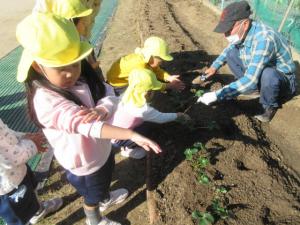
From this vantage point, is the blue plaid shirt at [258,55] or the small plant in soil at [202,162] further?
the blue plaid shirt at [258,55]

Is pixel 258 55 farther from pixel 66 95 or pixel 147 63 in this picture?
pixel 66 95

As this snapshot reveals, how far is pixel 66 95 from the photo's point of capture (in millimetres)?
1894

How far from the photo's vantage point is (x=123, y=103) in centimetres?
295

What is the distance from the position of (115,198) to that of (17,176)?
1071 millimetres

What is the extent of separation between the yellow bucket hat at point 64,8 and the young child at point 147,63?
0.82 metres

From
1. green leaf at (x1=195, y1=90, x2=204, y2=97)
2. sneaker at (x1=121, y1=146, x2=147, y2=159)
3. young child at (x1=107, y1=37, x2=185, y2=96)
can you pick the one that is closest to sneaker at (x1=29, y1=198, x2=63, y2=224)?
sneaker at (x1=121, y1=146, x2=147, y2=159)

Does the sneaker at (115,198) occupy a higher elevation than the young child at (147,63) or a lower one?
lower

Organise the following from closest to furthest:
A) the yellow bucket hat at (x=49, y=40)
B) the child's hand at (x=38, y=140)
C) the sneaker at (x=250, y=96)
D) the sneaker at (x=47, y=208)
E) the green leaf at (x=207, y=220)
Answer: the yellow bucket hat at (x=49, y=40) → the child's hand at (x=38, y=140) → the green leaf at (x=207, y=220) → the sneaker at (x=47, y=208) → the sneaker at (x=250, y=96)

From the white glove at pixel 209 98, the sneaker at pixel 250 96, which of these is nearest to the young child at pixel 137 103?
the white glove at pixel 209 98

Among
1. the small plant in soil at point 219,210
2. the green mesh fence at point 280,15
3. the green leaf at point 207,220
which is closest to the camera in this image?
the green leaf at point 207,220

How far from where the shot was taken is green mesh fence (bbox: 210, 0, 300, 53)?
17.8 feet

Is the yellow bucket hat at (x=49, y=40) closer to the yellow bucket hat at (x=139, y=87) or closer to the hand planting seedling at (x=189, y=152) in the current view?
the yellow bucket hat at (x=139, y=87)

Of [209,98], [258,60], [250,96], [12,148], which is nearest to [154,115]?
[209,98]

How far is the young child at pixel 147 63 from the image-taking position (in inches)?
147
